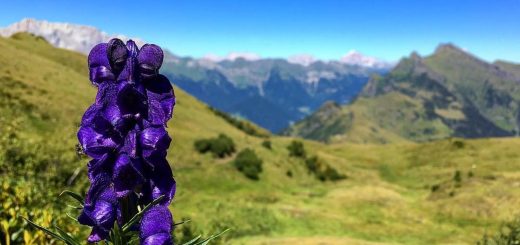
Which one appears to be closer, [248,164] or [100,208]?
[100,208]

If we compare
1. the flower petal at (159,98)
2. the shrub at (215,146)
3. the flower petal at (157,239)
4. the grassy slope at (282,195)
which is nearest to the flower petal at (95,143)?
the flower petal at (159,98)

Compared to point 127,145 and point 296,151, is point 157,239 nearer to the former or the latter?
point 127,145

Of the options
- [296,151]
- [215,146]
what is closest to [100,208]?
[215,146]

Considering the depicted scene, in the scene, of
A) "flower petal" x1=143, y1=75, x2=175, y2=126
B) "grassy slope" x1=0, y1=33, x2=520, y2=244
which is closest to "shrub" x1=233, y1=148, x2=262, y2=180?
"grassy slope" x1=0, y1=33, x2=520, y2=244

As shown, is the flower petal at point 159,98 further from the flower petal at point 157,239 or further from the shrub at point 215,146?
the shrub at point 215,146

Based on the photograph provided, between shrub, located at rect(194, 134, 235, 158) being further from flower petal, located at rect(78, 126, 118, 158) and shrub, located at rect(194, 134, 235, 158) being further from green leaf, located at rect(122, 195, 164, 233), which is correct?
green leaf, located at rect(122, 195, 164, 233)

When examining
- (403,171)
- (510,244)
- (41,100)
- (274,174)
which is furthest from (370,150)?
(510,244)
